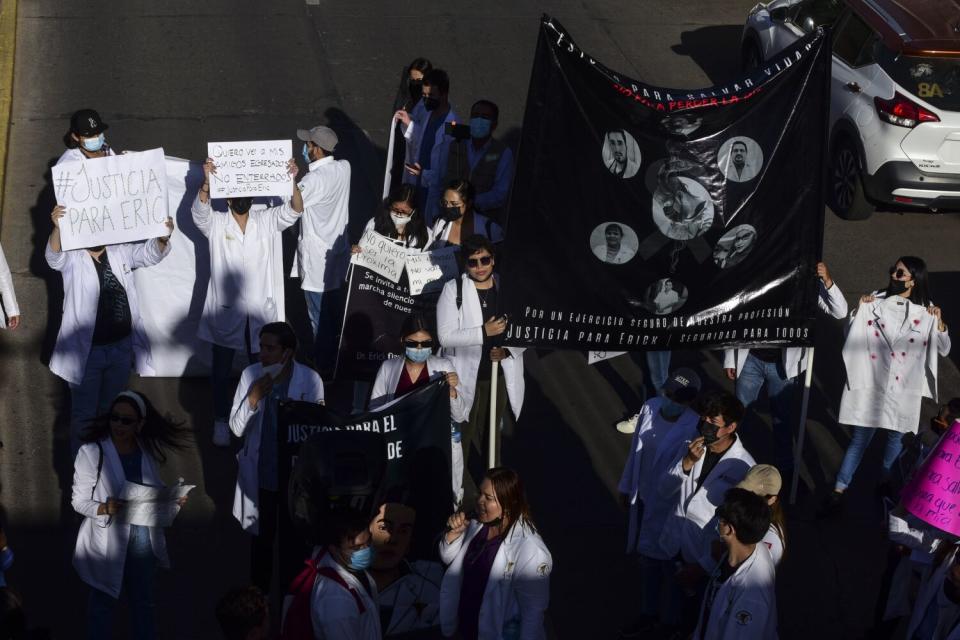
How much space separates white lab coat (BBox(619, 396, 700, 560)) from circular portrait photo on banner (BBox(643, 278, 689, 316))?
0.66m

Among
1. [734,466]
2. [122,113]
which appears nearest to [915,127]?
[734,466]

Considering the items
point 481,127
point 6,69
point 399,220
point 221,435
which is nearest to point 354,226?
point 481,127

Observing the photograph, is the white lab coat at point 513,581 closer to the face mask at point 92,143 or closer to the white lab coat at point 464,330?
the white lab coat at point 464,330

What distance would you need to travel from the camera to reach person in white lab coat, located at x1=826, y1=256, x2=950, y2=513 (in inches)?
314

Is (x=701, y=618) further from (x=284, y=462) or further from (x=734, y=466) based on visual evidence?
(x=284, y=462)

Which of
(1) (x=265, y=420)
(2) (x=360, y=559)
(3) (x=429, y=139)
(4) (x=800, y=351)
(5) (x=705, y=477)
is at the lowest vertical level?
(2) (x=360, y=559)

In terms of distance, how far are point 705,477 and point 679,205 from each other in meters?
1.66

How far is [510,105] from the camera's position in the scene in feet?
47.6

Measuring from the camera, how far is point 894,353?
805 cm

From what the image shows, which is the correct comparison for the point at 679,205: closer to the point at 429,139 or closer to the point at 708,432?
the point at 708,432

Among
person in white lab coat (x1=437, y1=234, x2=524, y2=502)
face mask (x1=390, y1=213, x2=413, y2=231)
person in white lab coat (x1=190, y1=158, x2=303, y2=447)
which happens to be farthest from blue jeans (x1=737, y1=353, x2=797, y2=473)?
person in white lab coat (x1=190, y1=158, x2=303, y2=447)

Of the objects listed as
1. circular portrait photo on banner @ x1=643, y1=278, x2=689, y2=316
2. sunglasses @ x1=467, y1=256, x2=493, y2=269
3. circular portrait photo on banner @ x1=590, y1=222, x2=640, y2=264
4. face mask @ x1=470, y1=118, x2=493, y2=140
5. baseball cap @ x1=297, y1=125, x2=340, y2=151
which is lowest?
circular portrait photo on banner @ x1=643, y1=278, x2=689, y2=316

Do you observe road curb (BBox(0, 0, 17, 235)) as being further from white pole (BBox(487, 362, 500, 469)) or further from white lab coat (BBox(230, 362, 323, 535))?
white pole (BBox(487, 362, 500, 469))

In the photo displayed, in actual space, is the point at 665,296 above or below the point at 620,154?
below
